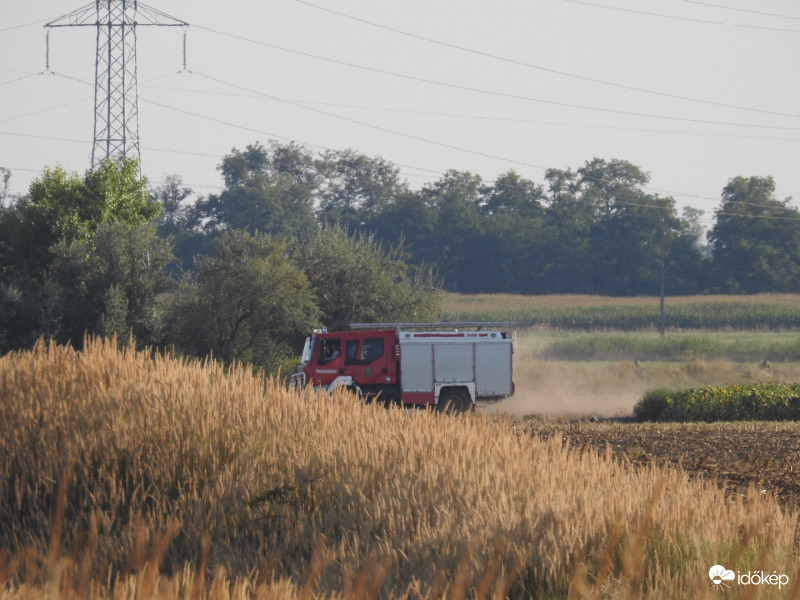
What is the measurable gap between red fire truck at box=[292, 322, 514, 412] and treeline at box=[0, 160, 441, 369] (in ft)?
24.1

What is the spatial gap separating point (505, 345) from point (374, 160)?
3009 inches

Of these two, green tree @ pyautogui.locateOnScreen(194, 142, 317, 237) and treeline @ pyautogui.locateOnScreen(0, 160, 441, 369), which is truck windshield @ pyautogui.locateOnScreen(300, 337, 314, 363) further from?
green tree @ pyautogui.locateOnScreen(194, 142, 317, 237)

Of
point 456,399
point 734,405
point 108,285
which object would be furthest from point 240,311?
point 734,405

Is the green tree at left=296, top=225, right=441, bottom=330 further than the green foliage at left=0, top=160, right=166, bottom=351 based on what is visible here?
Yes

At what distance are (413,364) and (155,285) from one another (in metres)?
11.5

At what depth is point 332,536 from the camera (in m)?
8.67

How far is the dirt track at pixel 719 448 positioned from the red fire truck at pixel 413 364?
15.4 ft

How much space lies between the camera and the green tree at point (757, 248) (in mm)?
76500

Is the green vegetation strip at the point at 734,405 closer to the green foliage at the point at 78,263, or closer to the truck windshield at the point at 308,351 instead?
the truck windshield at the point at 308,351

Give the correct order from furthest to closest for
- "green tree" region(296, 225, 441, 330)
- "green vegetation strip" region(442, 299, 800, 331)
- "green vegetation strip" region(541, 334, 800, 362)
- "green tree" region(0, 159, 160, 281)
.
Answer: "green vegetation strip" region(442, 299, 800, 331) < "green vegetation strip" region(541, 334, 800, 362) < "green tree" region(296, 225, 441, 330) < "green tree" region(0, 159, 160, 281)

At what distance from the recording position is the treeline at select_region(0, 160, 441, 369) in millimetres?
31641

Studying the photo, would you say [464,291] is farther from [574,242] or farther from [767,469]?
[767,469]

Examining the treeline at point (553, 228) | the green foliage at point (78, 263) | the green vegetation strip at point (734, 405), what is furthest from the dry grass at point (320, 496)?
the treeline at point (553, 228)

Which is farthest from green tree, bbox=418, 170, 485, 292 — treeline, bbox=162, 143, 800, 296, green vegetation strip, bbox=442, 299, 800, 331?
green vegetation strip, bbox=442, 299, 800, 331
